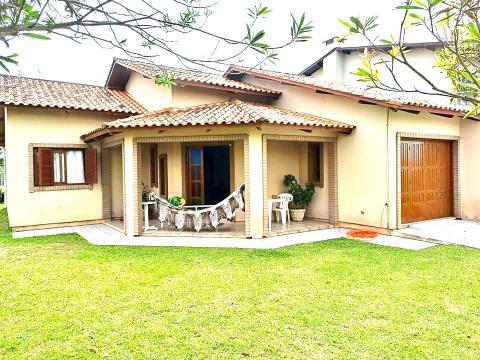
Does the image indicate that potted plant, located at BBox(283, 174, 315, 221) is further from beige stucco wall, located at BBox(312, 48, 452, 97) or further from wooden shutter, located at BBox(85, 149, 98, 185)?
beige stucco wall, located at BBox(312, 48, 452, 97)

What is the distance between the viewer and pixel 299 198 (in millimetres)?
14617

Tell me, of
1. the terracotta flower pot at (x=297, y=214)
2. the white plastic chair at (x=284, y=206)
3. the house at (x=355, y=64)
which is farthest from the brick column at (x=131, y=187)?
the house at (x=355, y=64)

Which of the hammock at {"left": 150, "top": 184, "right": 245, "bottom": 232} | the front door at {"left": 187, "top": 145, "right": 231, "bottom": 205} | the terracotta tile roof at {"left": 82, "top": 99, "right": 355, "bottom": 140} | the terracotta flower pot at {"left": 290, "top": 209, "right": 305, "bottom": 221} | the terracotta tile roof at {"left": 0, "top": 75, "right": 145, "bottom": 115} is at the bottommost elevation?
the terracotta flower pot at {"left": 290, "top": 209, "right": 305, "bottom": 221}

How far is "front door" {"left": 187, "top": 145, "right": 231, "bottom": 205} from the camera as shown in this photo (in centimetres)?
1530

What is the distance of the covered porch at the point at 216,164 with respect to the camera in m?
11.8

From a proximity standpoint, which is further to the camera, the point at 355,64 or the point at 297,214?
the point at 355,64

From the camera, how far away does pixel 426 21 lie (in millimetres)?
2859

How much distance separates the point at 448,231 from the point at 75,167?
14059 mm

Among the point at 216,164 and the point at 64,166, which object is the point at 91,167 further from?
the point at 216,164

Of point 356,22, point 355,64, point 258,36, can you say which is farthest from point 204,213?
point 355,64

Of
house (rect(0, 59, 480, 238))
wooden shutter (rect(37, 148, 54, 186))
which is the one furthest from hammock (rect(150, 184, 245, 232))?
wooden shutter (rect(37, 148, 54, 186))

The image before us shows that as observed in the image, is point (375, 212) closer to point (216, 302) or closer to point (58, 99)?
point (216, 302)

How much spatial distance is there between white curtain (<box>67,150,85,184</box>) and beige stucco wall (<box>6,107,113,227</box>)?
1.46 feet

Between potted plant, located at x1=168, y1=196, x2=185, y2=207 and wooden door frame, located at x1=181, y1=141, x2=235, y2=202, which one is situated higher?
wooden door frame, located at x1=181, y1=141, x2=235, y2=202
